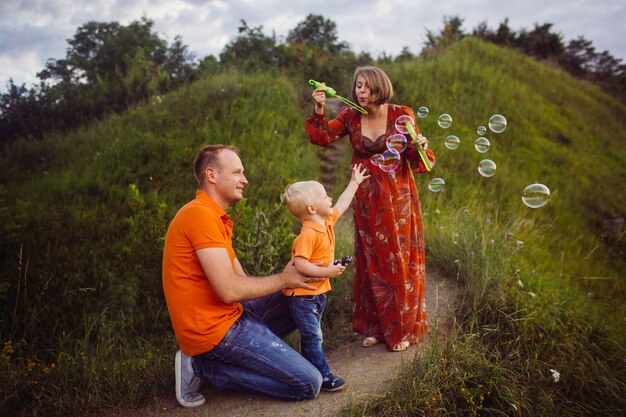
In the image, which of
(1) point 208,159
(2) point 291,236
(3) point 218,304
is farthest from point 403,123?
(2) point 291,236

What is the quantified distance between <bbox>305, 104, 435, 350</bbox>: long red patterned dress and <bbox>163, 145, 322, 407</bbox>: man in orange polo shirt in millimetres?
1068

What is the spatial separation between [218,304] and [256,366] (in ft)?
1.67

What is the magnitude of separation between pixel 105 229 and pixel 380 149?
461cm

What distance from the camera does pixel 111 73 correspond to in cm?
1473

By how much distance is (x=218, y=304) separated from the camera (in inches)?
135

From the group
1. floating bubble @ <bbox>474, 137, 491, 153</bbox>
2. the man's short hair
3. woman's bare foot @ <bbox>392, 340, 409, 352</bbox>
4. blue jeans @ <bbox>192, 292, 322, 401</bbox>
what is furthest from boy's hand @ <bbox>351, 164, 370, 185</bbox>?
woman's bare foot @ <bbox>392, 340, 409, 352</bbox>

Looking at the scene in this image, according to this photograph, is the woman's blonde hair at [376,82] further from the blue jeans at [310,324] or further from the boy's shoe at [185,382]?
the boy's shoe at [185,382]

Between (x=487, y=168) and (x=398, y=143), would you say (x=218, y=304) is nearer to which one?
(x=398, y=143)

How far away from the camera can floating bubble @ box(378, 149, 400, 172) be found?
13.3 feet

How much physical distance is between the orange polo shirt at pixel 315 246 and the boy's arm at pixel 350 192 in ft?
0.55

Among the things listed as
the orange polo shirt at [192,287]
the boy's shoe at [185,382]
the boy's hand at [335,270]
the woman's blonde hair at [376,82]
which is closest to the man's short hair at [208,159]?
the orange polo shirt at [192,287]

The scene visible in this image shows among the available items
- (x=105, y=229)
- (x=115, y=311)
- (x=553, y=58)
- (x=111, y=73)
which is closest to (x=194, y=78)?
(x=111, y=73)

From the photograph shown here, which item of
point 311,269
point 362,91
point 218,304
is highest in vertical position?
point 362,91

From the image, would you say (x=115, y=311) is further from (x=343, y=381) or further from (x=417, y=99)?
(x=417, y=99)
